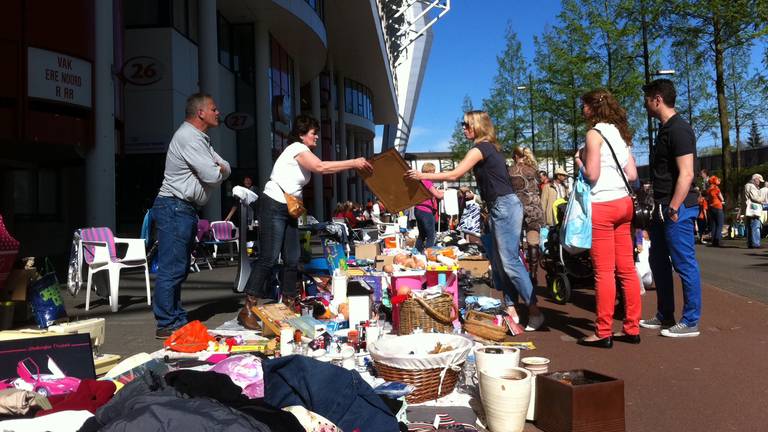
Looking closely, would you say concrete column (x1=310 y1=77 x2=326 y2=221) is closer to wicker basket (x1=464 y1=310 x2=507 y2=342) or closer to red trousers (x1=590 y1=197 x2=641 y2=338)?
wicker basket (x1=464 y1=310 x2=507 y2=342)

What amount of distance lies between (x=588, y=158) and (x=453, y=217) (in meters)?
16.1

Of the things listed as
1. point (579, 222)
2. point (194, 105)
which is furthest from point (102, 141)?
point (579, 222)

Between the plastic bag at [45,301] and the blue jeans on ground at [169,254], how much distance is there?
119 cm

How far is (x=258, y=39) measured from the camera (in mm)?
22047

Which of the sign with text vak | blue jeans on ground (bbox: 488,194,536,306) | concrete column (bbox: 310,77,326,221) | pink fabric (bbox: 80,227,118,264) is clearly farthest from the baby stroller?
concrete column (bbox: 310,77,326,221)

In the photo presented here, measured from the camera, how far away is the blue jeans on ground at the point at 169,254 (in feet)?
17.8

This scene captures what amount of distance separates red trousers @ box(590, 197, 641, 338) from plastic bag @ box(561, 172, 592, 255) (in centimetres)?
8

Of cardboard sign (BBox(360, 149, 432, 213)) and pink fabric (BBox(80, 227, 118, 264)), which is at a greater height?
cardboard sign (BBox(360, 149, 432, 213))

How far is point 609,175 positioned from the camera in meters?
4.93

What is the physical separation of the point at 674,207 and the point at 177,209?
4.28 m

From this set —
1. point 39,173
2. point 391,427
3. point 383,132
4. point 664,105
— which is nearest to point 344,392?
point 391,427

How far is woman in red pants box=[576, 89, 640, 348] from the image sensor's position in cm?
482

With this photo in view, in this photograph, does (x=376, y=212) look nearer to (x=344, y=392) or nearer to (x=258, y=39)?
(x=258, y=39)

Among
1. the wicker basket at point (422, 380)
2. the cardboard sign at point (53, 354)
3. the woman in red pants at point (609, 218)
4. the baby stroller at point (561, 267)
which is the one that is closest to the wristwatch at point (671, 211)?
the woman in red pants at point (609, 218)
